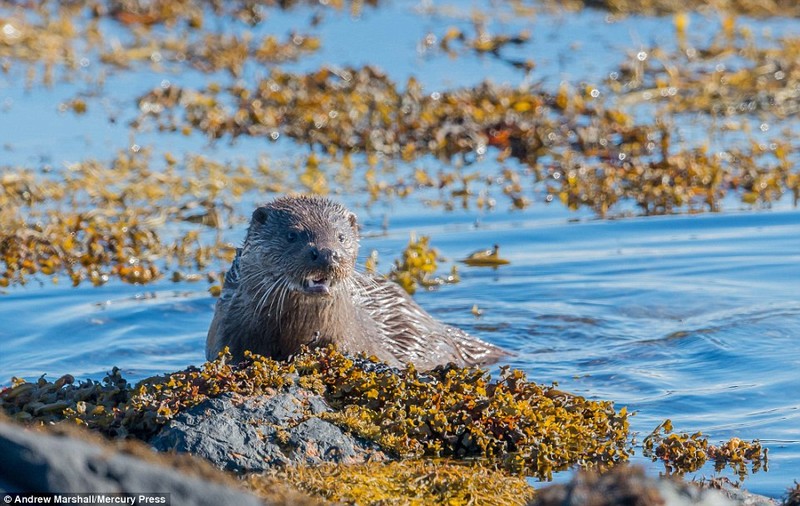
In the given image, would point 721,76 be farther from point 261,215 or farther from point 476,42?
point 261,215

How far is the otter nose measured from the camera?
4496 mm

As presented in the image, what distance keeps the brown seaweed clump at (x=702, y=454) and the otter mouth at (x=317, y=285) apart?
4.16ft

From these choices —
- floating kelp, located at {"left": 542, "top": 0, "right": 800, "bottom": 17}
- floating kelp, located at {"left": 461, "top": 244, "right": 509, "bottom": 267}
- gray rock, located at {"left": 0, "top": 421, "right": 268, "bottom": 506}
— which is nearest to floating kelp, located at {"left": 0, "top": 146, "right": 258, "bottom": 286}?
floating kelp, located at {"left": 461, "top": 244, "right": 509, "bottom": 267}

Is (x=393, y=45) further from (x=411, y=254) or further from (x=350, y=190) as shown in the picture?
(x=411, y=254)

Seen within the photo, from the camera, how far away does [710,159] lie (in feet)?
27.5

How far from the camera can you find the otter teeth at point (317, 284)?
177 inches

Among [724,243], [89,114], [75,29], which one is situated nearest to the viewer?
[724,243]

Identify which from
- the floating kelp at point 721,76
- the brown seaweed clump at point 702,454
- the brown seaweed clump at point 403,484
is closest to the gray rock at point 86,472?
the brown seaweed clump at point 403,484

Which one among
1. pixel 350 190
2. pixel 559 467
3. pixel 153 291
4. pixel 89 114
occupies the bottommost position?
pixel 559 467

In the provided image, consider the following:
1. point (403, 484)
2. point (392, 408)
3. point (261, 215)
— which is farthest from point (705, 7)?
point (403, 484)

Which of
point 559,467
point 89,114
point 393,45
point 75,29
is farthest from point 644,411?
point 75,29

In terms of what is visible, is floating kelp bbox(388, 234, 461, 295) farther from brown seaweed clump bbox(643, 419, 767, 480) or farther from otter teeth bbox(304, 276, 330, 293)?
brown seaweed clump bbox(643, 419, 767, 480)

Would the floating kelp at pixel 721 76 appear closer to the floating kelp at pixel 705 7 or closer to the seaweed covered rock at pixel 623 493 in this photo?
the floating kelp at pixel 705 7

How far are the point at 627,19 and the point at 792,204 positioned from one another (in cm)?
471
